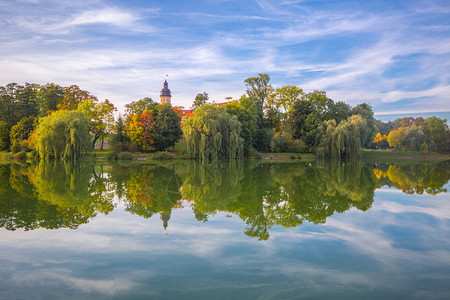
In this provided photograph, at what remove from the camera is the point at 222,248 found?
5.12 meters

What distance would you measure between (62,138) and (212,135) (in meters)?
14.5

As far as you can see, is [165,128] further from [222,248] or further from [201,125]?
[222,248]

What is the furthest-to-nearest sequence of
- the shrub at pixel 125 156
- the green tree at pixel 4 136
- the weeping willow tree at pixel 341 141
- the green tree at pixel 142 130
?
1. the green tree at pixel 4 136
2. the green tree at pixel 142 130
3. the weeping willow tree at pixel 341 141
4. the shrub at pixel 125 156

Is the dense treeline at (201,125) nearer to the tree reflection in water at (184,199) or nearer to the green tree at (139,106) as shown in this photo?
the green tree at (139,106)

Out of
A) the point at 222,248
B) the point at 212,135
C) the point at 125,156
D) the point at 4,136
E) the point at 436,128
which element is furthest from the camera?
the point at 436,128

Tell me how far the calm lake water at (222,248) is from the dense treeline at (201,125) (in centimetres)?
2226

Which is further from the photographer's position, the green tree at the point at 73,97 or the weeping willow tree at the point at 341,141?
the green tree at the point at 73,97

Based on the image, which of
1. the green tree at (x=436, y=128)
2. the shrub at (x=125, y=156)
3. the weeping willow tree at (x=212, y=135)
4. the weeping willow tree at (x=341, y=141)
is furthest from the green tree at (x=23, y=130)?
the green tree at (x=436, y=128)

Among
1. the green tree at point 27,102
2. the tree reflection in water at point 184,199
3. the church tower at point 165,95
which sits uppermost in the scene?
the church tower at point 165,95

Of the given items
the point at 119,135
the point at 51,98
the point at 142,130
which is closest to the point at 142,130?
the point at 142,130

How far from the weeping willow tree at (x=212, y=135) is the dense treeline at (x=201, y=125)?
0.34ft

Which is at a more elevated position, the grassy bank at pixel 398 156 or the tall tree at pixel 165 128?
the tall tree at pixel 165 128

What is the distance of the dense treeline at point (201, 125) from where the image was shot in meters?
31.4

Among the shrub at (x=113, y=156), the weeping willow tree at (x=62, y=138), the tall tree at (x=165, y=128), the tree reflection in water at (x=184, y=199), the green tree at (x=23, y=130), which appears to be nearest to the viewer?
the tree reflection in water at (x=184, y=199)
